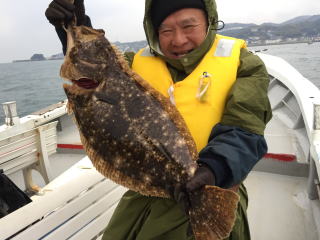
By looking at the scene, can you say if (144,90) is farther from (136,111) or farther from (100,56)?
(100,56)

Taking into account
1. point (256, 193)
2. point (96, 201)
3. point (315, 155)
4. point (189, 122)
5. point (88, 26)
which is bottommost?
point (256, 193)

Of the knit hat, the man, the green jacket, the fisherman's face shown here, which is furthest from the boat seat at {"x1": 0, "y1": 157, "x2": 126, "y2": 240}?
the knit hat

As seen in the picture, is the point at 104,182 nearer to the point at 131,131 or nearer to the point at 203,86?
the point at 131,131

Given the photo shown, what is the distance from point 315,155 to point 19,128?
4.55 m

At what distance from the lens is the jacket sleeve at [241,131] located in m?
1.81

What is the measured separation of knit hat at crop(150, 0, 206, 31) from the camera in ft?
7.17

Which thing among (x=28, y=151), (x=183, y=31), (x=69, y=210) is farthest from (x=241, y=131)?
(x=28, y=151)

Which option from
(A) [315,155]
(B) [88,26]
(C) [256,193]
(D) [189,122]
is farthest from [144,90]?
(C) [256,193]

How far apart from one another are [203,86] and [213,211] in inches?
34.4

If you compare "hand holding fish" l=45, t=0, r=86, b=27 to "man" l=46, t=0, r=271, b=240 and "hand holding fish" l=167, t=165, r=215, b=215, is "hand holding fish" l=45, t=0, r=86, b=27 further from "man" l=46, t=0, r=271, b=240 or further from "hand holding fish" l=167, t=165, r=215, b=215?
"hand holding fish" l=167, t=165, r=215, b=215

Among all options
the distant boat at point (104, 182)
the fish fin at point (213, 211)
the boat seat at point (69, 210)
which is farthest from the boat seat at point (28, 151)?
the fish fin at point (213, 211)

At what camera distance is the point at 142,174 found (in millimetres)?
1950

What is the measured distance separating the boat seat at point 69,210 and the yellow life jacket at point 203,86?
1228 millimetres

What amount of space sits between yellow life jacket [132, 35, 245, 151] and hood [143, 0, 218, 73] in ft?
0.20
